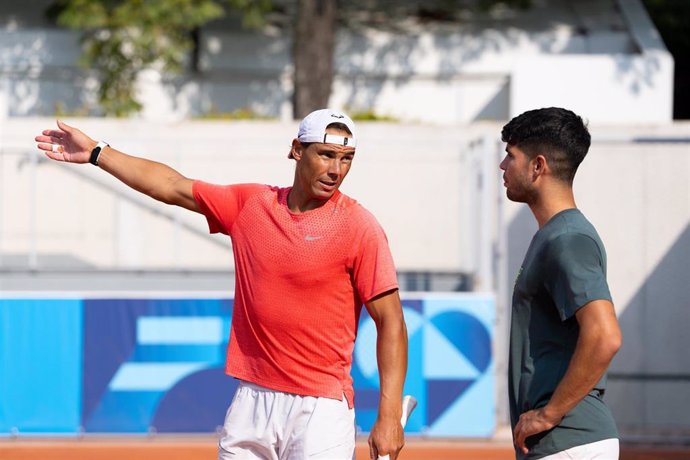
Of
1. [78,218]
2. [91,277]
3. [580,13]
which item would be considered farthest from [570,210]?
[580,13]

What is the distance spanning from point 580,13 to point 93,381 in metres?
13.0

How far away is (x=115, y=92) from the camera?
54.1 feet

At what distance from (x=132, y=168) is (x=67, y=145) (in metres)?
0.30

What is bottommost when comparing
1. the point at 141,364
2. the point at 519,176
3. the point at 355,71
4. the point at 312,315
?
the point at 141,364

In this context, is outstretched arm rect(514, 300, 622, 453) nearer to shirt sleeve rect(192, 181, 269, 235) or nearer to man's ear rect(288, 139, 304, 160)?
man's ear rect(288, 139, 304, 160)

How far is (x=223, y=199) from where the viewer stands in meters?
4.26

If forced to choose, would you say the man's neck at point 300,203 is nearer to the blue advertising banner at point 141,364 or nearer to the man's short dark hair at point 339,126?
the man's short dark hair at point 339,126

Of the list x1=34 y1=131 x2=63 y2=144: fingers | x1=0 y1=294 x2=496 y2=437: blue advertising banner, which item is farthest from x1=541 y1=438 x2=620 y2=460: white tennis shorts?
x1=0 y1=294 x2=496 y2=437: blue advertising banner

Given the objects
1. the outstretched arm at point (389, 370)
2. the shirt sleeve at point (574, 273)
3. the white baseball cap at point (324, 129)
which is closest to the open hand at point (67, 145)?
the white baseball cap at point (324, 129)

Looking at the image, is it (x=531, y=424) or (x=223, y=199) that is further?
(x=223, y=199)

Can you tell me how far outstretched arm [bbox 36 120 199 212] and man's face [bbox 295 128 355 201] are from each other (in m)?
0.52

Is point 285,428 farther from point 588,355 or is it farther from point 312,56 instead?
point 312,56

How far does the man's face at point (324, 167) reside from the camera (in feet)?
13.3

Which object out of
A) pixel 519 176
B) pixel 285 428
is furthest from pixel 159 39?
pixel 519 176
